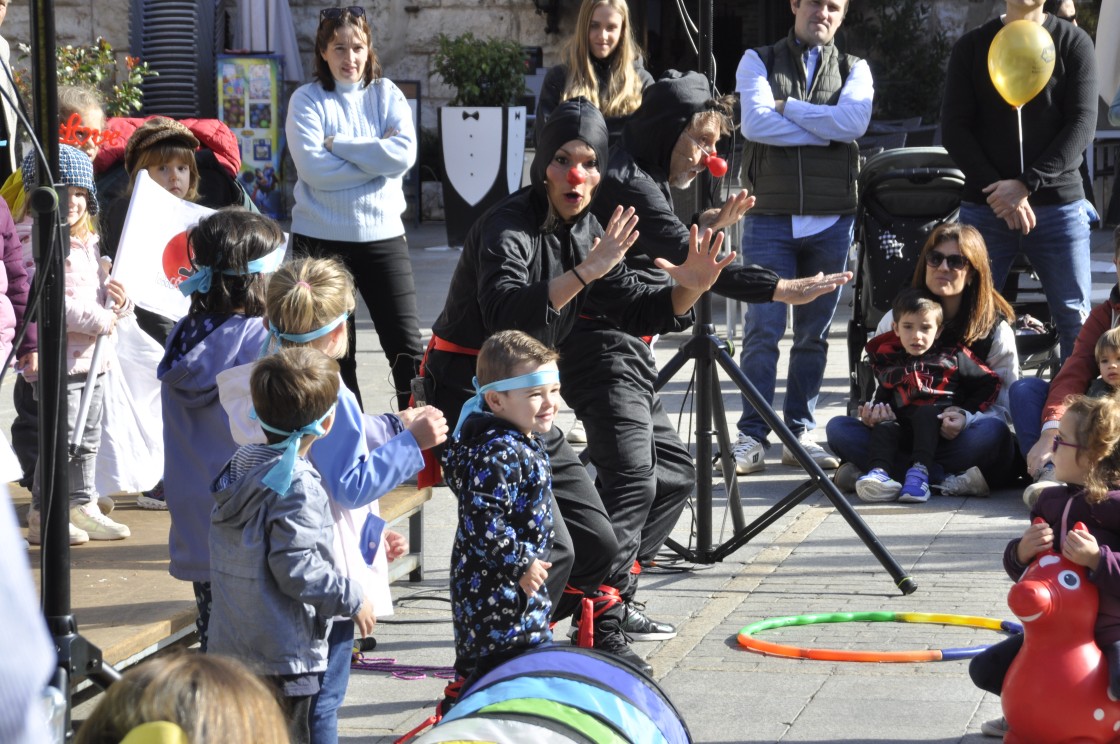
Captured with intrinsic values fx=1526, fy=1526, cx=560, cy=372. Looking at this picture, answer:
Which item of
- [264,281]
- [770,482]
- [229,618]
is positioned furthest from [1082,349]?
[229,618]

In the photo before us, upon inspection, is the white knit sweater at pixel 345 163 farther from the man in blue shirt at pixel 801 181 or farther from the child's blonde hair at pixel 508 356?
the child's blonde hair at pixel 508 356

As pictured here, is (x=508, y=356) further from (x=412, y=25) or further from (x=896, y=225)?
(x=412, y=25)

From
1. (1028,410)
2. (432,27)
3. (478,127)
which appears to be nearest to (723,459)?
(1028,410)

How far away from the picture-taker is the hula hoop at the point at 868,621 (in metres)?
4.63

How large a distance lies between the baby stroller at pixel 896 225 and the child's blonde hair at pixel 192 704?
6.11 m

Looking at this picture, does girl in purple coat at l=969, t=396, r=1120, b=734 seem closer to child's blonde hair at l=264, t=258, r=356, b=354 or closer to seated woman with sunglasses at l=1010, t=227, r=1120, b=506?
child's blonde hair at l=264, t=258, r=356, b=354

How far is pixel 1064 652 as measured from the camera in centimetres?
378

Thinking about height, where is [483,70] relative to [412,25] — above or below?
below

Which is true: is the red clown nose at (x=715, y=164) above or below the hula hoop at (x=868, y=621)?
above

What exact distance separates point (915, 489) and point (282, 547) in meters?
3.92

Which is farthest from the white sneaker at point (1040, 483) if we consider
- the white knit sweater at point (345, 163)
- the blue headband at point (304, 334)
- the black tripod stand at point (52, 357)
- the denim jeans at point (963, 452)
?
the black tripod stand at point (52, 357)

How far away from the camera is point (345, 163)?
21.9 feet

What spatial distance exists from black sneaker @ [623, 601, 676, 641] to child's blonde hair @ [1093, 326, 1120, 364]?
2.30 m

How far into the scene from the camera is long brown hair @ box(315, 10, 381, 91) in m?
6.68
